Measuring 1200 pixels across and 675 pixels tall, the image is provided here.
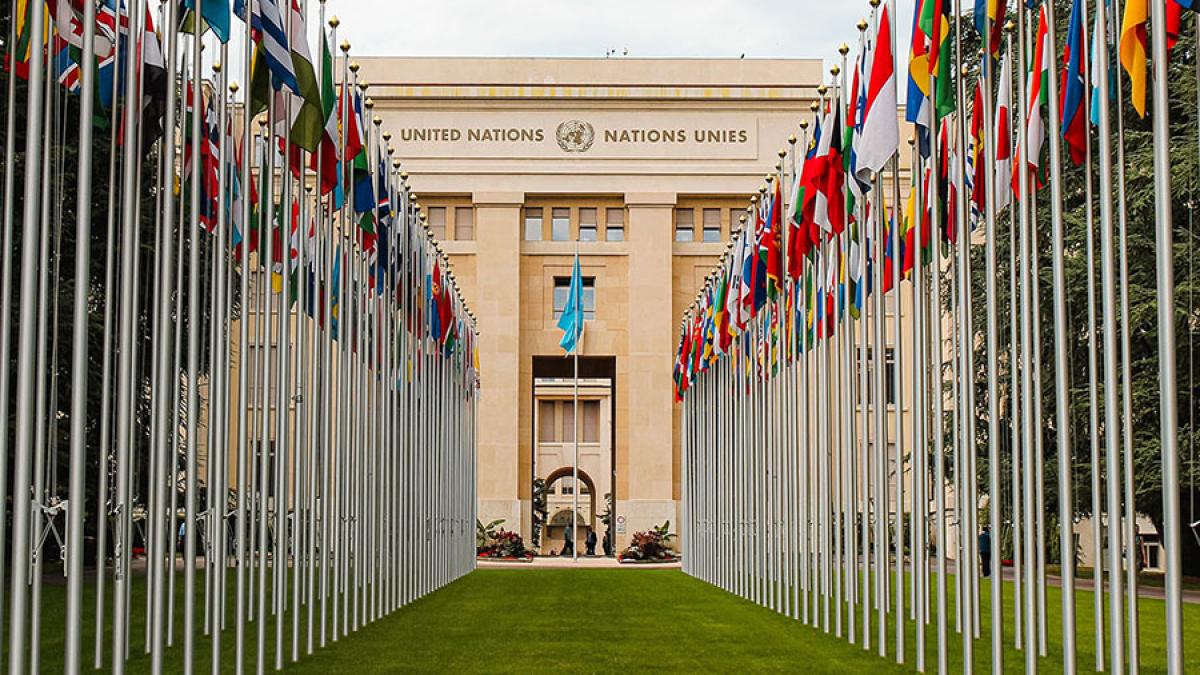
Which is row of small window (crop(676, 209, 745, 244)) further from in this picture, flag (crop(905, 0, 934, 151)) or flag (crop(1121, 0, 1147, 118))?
flag (crop(1121, 0, 1147, 118))

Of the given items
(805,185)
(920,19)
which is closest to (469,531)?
(805,185)

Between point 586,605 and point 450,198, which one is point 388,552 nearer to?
point 586,605

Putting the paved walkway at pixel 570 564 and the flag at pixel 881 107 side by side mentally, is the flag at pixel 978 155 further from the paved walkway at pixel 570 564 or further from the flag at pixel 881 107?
the paved walkway at pixel 570 564

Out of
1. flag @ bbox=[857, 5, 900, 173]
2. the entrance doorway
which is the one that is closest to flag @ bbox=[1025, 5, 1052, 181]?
flag @ bbox=[857, 5, 900, 173]

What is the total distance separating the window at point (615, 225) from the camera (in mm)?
65062

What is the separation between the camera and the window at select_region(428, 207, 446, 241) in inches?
2537

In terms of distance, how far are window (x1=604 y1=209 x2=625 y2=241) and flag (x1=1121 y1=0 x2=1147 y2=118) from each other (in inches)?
2101

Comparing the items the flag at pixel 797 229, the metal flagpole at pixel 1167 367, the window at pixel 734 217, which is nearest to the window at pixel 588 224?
the window at pixel 734 217

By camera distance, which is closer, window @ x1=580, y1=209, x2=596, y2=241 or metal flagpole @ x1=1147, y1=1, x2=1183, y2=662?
metal flagpole @ x1=1147, y1=1, x2=1183, y2=662

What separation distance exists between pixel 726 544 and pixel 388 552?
10182 millimetres

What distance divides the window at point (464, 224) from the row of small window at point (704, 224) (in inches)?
318

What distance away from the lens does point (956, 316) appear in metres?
15.9

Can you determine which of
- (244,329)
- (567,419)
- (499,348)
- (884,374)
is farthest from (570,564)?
(567,419)

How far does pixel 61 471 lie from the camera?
106ft
